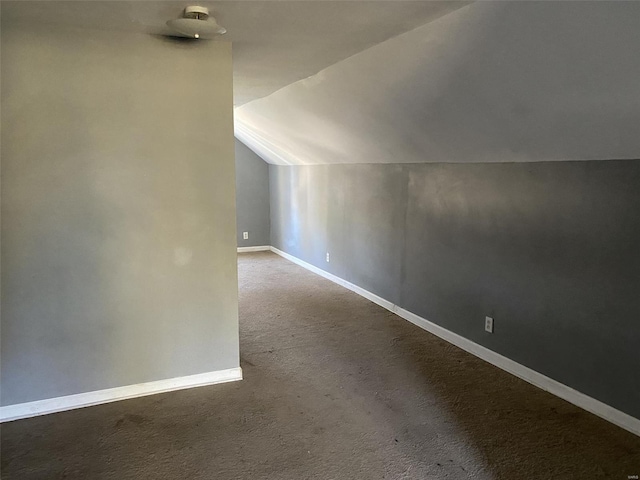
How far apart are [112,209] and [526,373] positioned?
2.63 meters

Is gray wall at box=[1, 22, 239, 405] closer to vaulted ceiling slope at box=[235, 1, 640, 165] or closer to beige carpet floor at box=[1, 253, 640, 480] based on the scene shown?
beige carpet floor at box=[1, 253, 640, 480]

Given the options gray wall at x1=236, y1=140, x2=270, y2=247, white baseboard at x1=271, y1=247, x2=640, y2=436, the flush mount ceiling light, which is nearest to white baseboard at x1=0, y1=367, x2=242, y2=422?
white baseboard at x1=271, y1=247, x2=640, y2=436

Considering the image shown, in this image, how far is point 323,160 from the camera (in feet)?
18.4

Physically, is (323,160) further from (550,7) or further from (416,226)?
(550,7)

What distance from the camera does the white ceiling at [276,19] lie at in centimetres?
218

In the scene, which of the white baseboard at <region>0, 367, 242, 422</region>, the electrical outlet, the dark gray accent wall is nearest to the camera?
the dark gray accent wall

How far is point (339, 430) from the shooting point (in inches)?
98.8

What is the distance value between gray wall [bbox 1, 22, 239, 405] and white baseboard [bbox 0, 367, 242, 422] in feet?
0.12

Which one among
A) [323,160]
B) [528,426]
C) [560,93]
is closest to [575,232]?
[560,93]

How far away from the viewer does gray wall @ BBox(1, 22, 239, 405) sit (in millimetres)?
2551

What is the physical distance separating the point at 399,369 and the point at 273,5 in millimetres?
2269

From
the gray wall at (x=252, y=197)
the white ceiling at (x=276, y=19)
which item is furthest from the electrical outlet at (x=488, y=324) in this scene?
the gray wall at (x=252, y=197)

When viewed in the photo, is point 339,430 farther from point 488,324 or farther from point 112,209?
point 112,209

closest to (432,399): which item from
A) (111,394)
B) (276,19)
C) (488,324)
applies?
(488,324)
